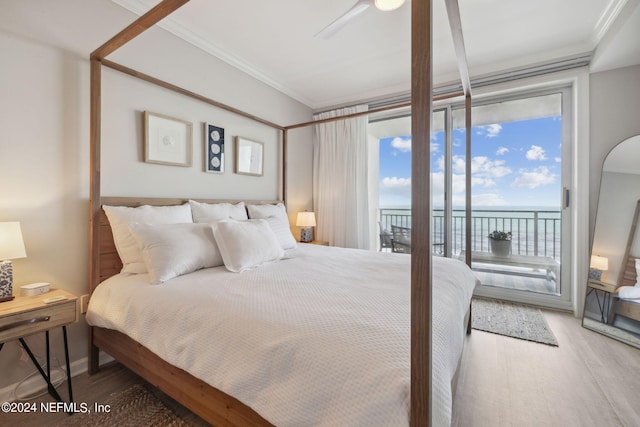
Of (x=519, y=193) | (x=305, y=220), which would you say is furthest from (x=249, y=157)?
(x=519, y=193)

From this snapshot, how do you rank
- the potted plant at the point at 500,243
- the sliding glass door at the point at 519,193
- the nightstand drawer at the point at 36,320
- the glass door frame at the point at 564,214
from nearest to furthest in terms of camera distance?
the nightstand drawer at the point at 36,320, the glass door frame at the point at 564,214, the sliding glass door at the point at 519,193, the potted plant at the point at 500,243

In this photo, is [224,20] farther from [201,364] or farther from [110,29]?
[201,364]

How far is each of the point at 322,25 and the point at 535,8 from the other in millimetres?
1674

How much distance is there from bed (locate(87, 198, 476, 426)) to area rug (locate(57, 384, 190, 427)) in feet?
0.61

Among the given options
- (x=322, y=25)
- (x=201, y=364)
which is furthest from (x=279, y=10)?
(x=201, y=364)

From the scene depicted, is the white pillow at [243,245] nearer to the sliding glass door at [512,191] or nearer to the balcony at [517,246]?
the balcony at [517,246]

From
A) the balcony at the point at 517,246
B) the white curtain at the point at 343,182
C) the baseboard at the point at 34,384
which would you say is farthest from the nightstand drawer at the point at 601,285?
the baseboard at the point at 34,384

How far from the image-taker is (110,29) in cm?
201

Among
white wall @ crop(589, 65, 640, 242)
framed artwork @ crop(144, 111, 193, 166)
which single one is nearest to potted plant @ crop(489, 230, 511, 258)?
white wall @ crop(589, 65, 640, 242)

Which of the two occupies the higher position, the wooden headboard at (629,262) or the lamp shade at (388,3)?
the lamp shade at (388,3)

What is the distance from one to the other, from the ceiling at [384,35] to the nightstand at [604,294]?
6.55 feet

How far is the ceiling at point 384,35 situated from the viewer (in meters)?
2.17

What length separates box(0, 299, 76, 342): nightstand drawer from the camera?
51.7 inches

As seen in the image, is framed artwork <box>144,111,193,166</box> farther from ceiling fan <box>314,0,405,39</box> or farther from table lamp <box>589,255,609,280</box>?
table lamp <box>589,255,609,280</box>
